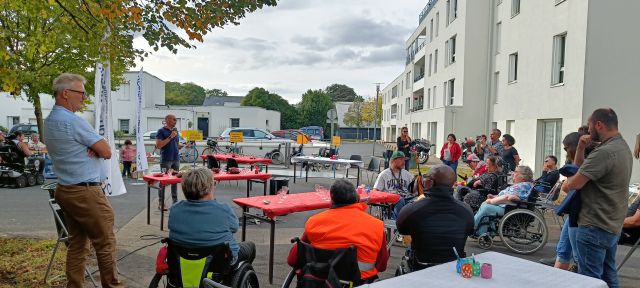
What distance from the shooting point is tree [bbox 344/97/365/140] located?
71.6 metres

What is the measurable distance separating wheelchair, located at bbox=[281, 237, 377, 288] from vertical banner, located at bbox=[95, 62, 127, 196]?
13.6ft

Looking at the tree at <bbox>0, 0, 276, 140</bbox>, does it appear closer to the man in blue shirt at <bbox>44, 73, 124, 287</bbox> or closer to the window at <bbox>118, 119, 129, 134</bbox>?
the man in blue shirt at <bbox>44, 73, 124, 287</bbox>

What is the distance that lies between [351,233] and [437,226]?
701 millimetres

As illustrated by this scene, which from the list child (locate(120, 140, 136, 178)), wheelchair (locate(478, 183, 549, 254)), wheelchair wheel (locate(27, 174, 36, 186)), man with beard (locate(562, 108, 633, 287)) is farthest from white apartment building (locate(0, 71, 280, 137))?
man with beard (locate(562, 108, 633, 287))

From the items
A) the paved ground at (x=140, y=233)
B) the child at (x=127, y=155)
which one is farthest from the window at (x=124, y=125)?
the paved ground at (x=140, y=233)

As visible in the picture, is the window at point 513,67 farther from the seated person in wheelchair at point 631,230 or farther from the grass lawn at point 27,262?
the grass lawn at point 27,262

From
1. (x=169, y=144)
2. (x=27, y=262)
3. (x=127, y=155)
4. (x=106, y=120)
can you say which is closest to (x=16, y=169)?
(x=127, y=155)

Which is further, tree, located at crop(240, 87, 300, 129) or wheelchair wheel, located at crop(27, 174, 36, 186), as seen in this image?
tree, located at crop(240, 87, 300, 129)

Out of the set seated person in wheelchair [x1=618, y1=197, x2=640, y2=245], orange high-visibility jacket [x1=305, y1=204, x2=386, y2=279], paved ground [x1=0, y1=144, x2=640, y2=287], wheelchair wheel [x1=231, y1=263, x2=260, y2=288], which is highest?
orange high-visibility jacket [x1=305, y1=204, x2=386, y2=279]

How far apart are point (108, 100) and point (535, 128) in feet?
45.4

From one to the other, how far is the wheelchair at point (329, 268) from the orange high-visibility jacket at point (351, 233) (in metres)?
0.07

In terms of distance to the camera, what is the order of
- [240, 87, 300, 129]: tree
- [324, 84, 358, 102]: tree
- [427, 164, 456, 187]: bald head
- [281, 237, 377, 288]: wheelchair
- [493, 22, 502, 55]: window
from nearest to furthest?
[281, 237, 377, 288]: wheelchair, [427, 164, 456, 187]: bald head, [493, 22, 502, 55]: window, [240, 87, 300, 129]: tree, [324, 84, 358, 102]: tree

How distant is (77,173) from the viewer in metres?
3.77

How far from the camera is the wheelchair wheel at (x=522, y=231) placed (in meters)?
6.41
